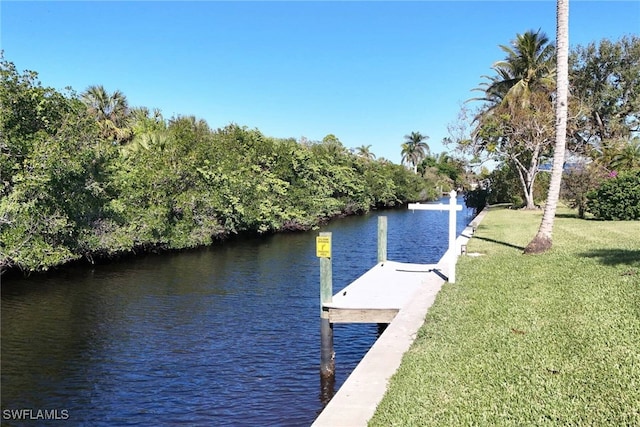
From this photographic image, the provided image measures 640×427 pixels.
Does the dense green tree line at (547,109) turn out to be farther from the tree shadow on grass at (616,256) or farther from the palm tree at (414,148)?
the palm tree at (414,148)

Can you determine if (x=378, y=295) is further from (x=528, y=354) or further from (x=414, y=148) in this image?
(x=414, y=148)

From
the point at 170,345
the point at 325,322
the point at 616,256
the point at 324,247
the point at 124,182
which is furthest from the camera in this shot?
the point at 124,182

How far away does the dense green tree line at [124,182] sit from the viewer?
15859mm

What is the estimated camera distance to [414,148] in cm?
11019

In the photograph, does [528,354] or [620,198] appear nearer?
[528,354]

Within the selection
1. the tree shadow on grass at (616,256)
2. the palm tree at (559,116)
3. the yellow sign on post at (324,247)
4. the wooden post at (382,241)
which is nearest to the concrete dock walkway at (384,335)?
the wooden post at (382,241)

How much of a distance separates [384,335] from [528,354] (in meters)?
2.19

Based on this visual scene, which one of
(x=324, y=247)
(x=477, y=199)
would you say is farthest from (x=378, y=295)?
(x=477, y=199)

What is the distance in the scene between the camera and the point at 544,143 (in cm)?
3262

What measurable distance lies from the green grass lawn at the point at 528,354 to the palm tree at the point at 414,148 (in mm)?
100699

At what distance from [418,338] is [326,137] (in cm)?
5294

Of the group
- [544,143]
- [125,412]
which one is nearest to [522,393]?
[125,412]

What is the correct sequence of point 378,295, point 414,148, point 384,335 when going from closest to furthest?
1. point 384,335
2. point 378,295
3. point 414,148

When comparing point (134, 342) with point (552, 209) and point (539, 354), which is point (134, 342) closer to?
point (539, 354)
